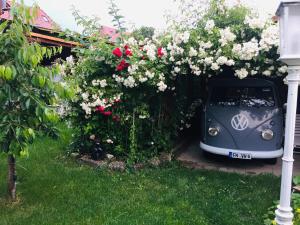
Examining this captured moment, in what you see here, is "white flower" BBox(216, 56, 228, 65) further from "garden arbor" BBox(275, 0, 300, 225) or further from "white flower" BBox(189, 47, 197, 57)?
"garden arbor" BBox(275, 0, 300, 225)

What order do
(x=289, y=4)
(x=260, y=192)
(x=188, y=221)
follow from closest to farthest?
(x=289, y=4)
(x=188, y=221)
(x=260, y=192)

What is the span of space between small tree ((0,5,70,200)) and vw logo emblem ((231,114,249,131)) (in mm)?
4033

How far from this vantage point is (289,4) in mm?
2896

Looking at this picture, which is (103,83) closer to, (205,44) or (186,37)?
(186,37)

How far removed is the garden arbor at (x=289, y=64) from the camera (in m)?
2.93

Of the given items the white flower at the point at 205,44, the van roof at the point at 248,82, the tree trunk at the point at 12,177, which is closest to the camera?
the tree trunk at the point at 12,177

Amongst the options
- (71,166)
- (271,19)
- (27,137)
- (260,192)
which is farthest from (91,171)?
(271,19)

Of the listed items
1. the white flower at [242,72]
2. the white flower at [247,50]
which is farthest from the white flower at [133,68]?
the white flower at [242,72]

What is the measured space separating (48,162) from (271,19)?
5.24 metres

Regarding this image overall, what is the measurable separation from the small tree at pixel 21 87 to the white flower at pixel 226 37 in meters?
3.16

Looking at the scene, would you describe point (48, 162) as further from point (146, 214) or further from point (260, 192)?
point (260, 192)

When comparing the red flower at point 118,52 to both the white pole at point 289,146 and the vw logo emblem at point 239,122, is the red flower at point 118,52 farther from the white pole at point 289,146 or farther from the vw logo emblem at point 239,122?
the white pole at point 289,146

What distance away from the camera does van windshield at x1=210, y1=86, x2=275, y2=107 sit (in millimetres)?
7121

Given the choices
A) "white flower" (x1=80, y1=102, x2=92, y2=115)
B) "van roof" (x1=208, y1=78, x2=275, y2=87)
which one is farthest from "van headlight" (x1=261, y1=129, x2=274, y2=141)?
"white flower" (x1=80, y1=102, x2=92, y2=115)
